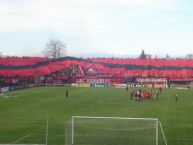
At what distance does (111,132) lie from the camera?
31750 millimetres

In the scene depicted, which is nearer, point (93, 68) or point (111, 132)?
point (111, 132)

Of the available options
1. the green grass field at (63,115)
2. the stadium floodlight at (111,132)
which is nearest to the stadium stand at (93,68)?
the green grass field at (63,115)

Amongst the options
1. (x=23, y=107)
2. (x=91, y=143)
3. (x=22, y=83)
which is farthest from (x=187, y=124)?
(x=22, y=83)

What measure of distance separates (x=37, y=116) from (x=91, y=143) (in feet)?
51.7

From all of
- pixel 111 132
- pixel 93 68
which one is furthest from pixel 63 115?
pixel 93 68

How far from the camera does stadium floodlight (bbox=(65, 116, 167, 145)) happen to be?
28641mm

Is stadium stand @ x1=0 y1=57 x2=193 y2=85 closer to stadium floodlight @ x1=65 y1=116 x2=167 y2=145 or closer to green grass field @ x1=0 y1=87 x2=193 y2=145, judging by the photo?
green grass field @ x1=0 y1=87 x2=193 y2=145

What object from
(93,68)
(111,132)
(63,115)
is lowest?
(111,132)

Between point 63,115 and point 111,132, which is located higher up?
point 63,115

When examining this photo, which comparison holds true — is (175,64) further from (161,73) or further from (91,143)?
(91,143)

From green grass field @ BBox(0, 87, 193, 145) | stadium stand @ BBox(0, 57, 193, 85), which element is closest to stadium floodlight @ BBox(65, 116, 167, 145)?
green grass field @ BBox(0, 87, 193, 145)

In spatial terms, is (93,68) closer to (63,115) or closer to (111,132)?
(63,115)

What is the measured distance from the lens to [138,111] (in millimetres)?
47750

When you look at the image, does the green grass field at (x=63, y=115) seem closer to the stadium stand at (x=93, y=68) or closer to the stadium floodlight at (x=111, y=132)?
the stadium floodlight at (x=111, y=132)
